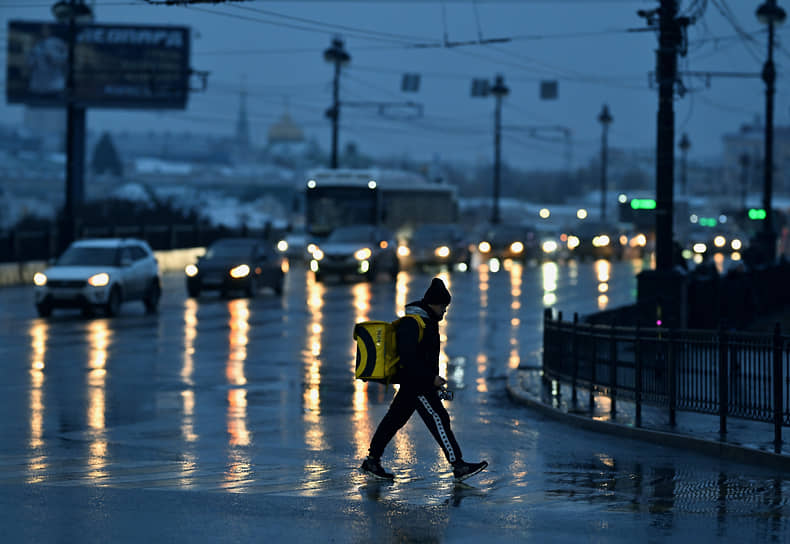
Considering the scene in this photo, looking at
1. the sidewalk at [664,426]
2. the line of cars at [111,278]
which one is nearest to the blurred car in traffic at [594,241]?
the line of cars at [111,278]

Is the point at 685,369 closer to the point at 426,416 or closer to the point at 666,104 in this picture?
the point at 426,416

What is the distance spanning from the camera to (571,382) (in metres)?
15.7

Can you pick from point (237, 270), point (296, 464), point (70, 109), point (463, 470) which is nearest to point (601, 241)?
point (70, 109)

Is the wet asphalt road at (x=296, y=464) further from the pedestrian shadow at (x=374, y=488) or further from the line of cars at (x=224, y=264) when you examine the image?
the line of cars at (x=224, y=264)

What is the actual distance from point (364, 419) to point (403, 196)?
44170 millimetres

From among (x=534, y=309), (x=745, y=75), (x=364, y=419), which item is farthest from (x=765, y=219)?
(x=364, y=419)

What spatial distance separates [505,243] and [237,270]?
83.2ft

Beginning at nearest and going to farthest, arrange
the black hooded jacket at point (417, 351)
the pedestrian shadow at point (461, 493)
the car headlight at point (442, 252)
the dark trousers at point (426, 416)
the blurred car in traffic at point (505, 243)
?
the pedestrian shadow at point (461, 493) → the black hooded jacket at point (417, 351) → the dark trousers at point (426, 416) → the car headlight at point (442, 252) → the blurred car in traffic at point (505, 243)

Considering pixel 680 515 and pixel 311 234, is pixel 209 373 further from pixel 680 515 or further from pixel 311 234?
pixel 311 234

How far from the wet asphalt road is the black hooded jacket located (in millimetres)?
783

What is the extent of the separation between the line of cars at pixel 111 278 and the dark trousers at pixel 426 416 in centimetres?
1941

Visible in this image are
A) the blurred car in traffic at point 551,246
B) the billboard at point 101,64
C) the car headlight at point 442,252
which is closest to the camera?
the car headlight at point 442,252

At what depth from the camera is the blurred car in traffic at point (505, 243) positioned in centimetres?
6009

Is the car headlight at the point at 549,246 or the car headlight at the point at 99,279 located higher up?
the car headlight at the point at 549,246
